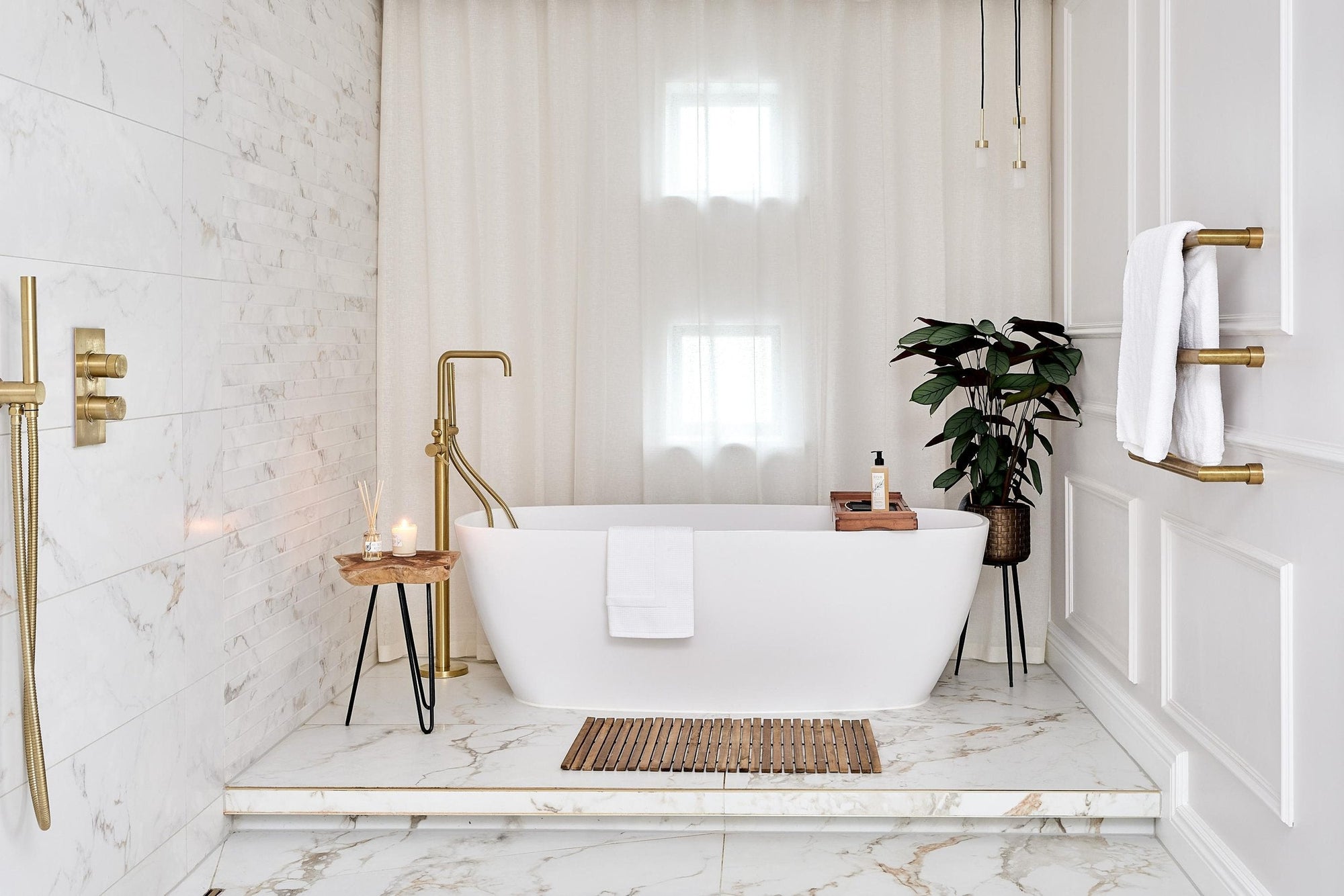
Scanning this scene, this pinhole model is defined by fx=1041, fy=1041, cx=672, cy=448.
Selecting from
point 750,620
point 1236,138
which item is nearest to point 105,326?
point 750,620


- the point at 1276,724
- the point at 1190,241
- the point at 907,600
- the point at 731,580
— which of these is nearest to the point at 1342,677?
the point at 1276,724

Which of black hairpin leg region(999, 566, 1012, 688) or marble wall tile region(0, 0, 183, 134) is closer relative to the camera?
marble wall tile region(0, 0, 183, 134)

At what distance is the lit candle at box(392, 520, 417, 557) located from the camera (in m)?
3.01

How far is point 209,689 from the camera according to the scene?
8.46ft

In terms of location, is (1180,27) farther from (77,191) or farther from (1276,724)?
(77,191)

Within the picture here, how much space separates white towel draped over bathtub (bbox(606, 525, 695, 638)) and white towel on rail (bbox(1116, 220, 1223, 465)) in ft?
4.14

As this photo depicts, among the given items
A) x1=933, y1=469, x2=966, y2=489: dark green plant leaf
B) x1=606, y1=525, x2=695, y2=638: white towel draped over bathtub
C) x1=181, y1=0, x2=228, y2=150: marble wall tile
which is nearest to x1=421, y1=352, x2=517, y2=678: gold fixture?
x1=606, y1=525, x2=695, y2=638: white towel draped over bathtub

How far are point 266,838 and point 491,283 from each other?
1980mm

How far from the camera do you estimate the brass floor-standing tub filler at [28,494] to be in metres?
1.74

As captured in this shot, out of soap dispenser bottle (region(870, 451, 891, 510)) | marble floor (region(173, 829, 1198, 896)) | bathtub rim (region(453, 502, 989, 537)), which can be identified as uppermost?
soap dispenser bottle (region(870, 451, 891, 510))

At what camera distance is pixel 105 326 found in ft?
6.94

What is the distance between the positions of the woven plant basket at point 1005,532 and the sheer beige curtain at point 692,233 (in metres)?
0.41

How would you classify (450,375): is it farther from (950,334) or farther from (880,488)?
(950,334)

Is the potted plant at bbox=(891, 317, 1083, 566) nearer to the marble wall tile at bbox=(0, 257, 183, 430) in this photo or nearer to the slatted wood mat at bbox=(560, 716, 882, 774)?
the slatted wood mat at bbox=(560, 716, 882, 774)
